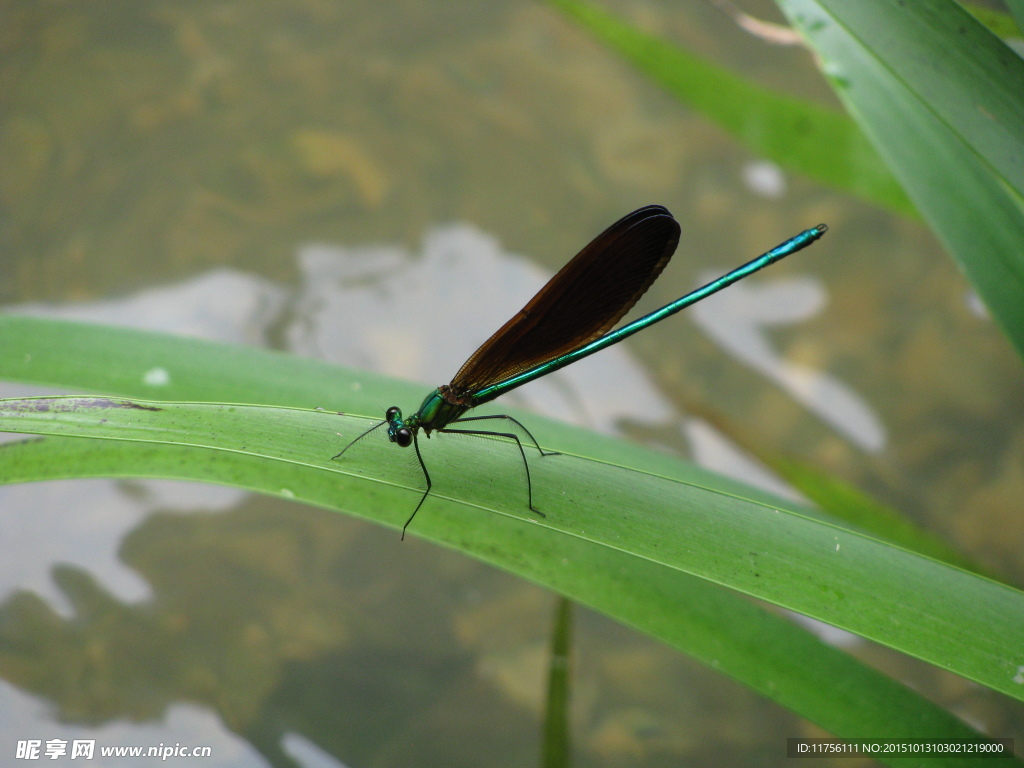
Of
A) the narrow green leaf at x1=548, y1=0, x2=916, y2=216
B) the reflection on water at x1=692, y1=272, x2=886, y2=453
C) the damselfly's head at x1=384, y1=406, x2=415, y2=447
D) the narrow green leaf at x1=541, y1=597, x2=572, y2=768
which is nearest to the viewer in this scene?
the damselfly's head at x1=384, y1=406, x2=415, y2=447

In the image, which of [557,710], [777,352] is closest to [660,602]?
[557,710]

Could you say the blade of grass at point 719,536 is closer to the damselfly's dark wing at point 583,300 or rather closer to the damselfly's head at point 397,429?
the damselfly's head at point 397,429

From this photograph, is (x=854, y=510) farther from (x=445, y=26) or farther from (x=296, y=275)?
(x=445, y=26)

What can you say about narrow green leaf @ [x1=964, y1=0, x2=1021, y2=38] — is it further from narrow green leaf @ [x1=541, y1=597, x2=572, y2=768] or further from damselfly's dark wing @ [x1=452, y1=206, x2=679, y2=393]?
narrow green leaf @ [x1=541, y1=597, x2=572, y2=768]

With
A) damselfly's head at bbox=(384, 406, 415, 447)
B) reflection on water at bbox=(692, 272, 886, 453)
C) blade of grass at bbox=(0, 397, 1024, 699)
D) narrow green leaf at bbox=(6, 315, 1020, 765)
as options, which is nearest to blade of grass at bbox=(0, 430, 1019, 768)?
narrow green leaf at bbox=(6, 315, 1020, 765)

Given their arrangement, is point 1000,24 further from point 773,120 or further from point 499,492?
point 499,492

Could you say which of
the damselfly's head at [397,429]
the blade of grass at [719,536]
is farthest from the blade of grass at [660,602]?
the blade of grass at [719,536]

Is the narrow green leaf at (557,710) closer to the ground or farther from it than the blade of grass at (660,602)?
closer to the ground
